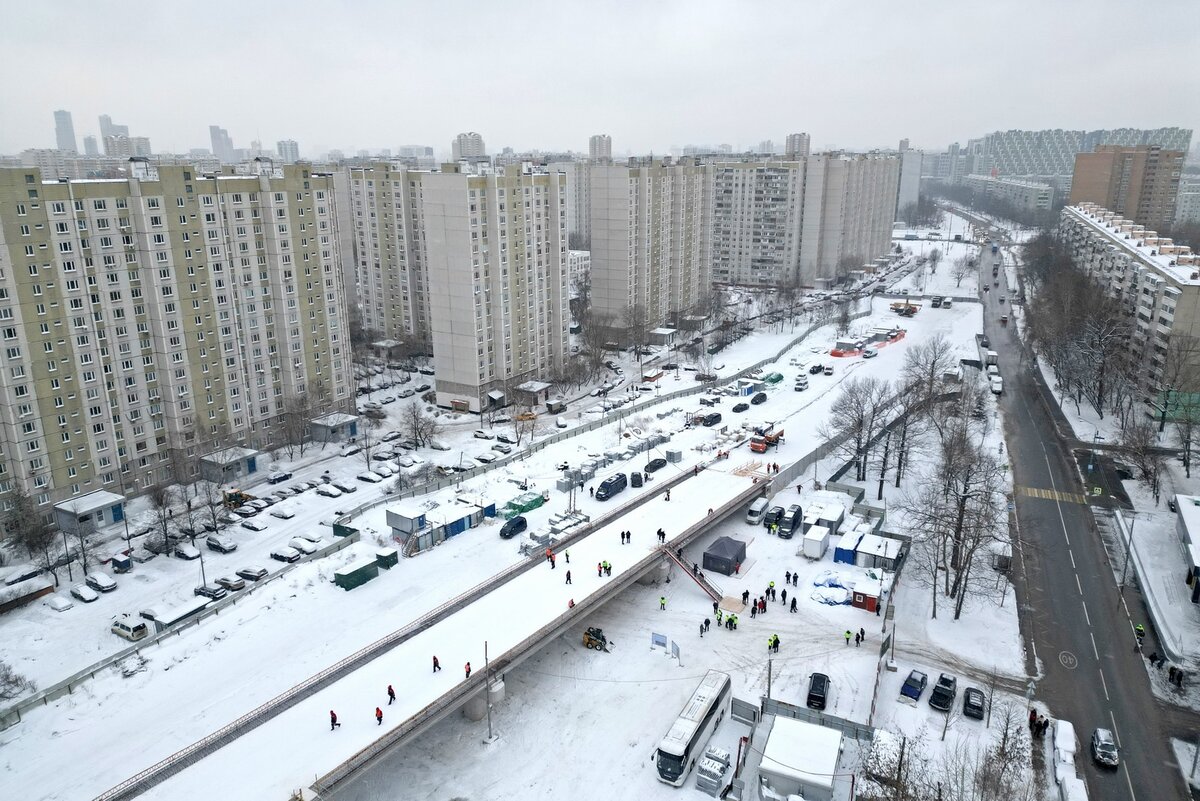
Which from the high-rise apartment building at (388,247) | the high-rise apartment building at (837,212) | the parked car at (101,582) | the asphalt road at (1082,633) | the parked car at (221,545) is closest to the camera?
the asphalt road at (1082,633)

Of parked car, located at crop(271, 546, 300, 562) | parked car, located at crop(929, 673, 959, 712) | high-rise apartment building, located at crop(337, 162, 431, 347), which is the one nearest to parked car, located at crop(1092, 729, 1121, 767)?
parked car, located at crop(929, 673, 959, 712)

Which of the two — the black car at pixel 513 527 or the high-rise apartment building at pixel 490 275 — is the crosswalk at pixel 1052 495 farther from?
the high-rise apartment building at pixel 490 275

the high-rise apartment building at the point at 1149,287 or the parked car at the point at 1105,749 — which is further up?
the high-rise apartment building at the point at 1149,287

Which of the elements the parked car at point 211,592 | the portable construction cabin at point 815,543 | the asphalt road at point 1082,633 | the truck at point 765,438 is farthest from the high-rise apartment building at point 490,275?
the asphalt road at point 1082,633

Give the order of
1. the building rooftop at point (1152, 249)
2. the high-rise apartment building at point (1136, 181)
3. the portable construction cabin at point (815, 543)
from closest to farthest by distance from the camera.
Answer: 1. the portable construction cabin at point (815, 543)
2. the building rooftop at point (1152, 249)
3. the high-rise apartment building at point (1136, 181)

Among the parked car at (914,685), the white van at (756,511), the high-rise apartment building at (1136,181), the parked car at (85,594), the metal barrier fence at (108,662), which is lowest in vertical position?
the parked car at (85,594)

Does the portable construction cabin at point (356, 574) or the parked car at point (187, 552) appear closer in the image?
the portable construction cabin at point (356, 574)

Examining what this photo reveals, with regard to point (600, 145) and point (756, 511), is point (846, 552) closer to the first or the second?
point (756, 511)

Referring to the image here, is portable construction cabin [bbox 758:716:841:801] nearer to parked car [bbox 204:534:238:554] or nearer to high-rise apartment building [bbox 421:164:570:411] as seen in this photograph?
parked car [bbox 204:534:238:554]
